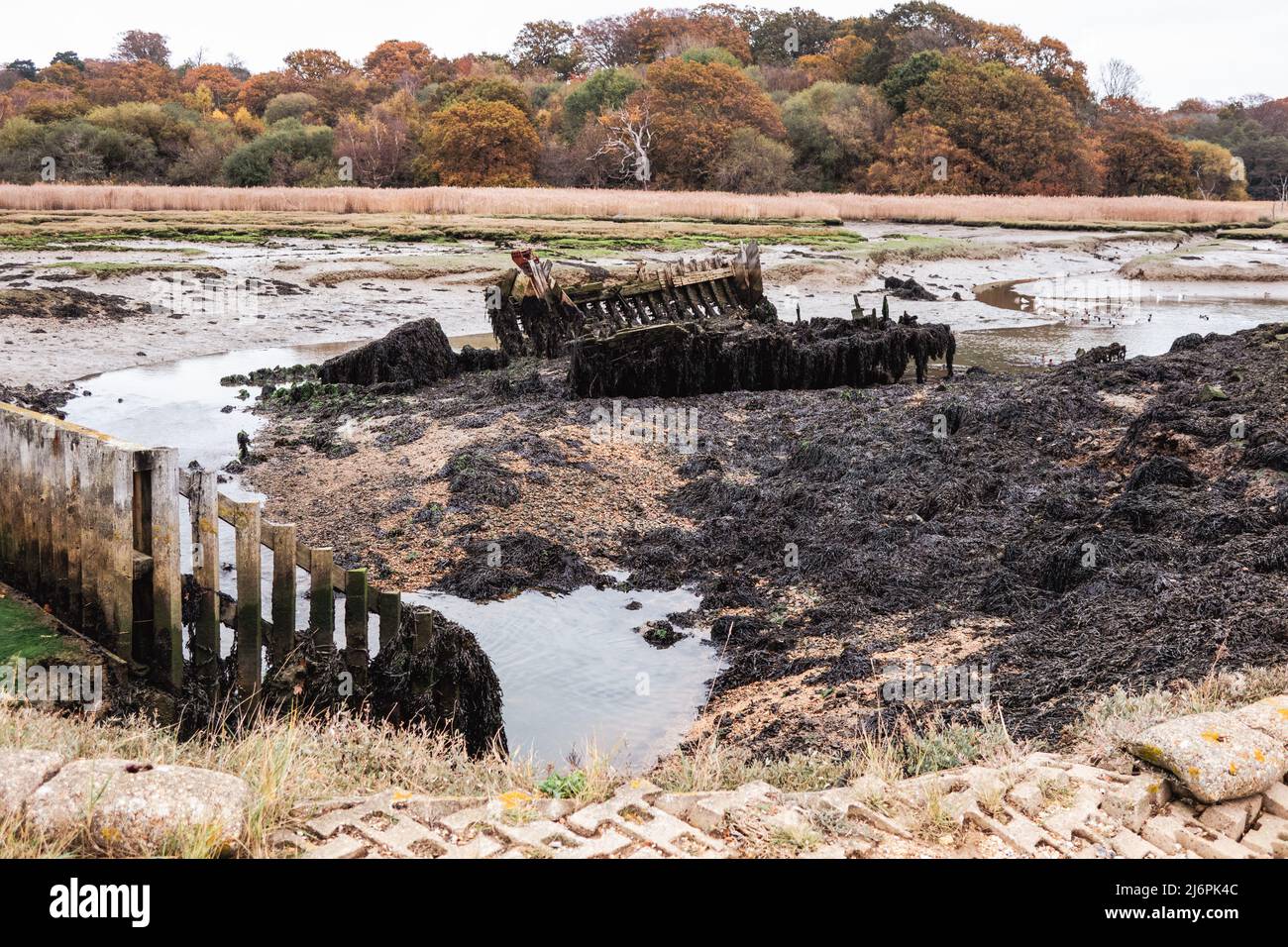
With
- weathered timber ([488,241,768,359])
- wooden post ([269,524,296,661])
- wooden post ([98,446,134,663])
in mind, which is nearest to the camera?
wooden post ([98,446,134,663])

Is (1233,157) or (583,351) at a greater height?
(1233,157)

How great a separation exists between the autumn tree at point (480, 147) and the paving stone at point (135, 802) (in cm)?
5915

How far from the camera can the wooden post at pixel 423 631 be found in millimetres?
7664

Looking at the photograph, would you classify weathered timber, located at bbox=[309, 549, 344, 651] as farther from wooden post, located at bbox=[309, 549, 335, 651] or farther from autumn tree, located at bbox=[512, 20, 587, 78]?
autumn tree, located at bbox=[512, 20, 587, 78]

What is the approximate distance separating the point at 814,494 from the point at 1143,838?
741 centimetres

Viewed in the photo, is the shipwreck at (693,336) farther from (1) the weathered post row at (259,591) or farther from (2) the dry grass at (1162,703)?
(2) the dry grass at (1162,703)

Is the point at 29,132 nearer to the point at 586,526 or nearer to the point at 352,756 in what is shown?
the point at 586,526

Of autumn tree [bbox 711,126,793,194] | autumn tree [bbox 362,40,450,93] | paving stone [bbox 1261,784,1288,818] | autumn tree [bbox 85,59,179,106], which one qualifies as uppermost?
autumn tree [bbox 362,40,450,93]

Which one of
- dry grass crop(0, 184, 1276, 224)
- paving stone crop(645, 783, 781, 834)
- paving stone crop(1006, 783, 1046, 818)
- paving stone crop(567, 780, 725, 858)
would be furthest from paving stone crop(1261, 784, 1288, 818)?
dry grass crop(0, 184, 1276, 224)

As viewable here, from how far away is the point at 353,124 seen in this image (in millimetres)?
67000

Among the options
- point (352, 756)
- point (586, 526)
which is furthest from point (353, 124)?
point (352, 756)


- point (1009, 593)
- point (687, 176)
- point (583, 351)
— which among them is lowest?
point (1009, 593)

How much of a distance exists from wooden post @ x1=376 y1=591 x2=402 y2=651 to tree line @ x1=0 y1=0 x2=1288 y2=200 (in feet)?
172

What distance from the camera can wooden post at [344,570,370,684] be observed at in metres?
7.50
